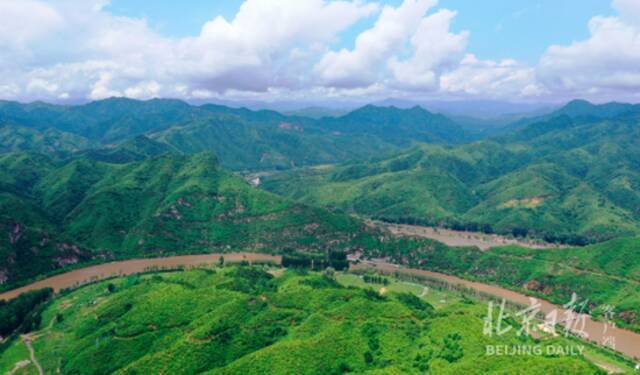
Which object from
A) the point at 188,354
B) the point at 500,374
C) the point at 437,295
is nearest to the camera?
the point at 500,374

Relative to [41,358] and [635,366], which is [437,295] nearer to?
[635,366]

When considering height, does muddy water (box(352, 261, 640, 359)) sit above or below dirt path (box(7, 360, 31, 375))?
Result: below

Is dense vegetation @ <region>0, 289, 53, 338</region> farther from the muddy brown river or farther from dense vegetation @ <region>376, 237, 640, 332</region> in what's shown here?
dense vegetation @ <region>376, 237, 640, 332</region>

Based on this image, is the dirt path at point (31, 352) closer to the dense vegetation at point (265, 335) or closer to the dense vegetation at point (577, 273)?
the dense vegetation at point (265, 335)

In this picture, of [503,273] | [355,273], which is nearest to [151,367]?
[355,273]

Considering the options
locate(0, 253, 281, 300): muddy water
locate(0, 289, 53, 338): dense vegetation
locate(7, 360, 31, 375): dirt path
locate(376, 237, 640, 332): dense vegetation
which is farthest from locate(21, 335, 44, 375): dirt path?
locate(376, 237, 640, 332): dense vegetation

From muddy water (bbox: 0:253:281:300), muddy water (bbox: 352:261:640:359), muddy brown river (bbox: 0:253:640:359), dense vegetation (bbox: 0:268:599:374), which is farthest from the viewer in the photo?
muddy water (bbox: 0:253:281:300)

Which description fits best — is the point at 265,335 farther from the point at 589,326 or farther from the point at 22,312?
the point at 589,326

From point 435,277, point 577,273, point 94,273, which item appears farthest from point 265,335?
point 577,273

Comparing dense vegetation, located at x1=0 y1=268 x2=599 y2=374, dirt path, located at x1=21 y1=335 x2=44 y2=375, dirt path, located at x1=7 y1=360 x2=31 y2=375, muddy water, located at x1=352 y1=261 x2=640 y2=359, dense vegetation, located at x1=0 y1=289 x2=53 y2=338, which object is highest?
dense vegetation, located at x1=0 y1=268 x2=599 y2=374
